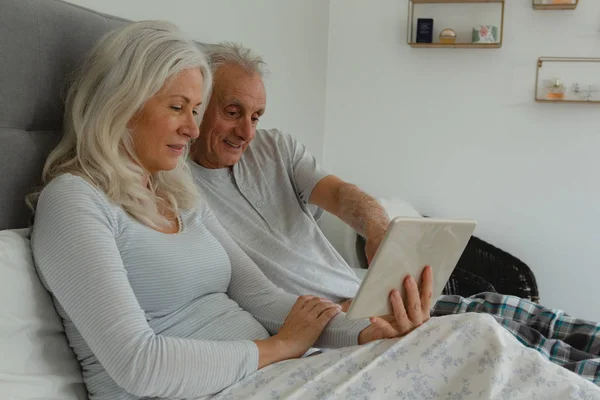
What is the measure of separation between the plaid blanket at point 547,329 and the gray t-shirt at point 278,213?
347mm

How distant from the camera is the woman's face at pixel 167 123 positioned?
1.24 m

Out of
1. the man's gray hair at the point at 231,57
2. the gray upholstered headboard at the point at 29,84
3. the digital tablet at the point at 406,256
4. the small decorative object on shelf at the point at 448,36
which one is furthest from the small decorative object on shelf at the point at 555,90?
the gray upholstered headboard at the point at 29,84

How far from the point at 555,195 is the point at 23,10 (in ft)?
8.61

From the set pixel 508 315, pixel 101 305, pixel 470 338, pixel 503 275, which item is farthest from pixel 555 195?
pixel 101 305

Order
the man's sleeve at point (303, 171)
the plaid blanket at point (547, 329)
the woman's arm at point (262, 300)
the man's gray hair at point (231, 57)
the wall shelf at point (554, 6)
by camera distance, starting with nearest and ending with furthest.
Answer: the woman's arm at point (262, 300)
the plaid blanket at point (547, 329)
the man's gray hair at point (231, 57)
the man's sleeve at point (303, 171)
the wall shelf at point (554, 6)

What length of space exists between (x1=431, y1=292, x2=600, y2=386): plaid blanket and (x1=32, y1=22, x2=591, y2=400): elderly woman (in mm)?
442

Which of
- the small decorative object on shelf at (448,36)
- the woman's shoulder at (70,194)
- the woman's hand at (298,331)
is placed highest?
the small decorative object on shelf at (448,36)

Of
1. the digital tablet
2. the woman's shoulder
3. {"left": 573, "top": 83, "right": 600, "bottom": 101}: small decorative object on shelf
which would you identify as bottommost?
the digital tablet

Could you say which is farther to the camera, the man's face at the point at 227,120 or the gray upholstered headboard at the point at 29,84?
the man's face at the point at 227,120

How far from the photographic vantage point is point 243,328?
4.33ft

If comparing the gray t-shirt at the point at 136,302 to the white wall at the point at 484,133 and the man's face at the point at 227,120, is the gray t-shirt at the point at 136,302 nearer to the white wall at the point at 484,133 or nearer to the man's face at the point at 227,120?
the man's face at the point at 227,120

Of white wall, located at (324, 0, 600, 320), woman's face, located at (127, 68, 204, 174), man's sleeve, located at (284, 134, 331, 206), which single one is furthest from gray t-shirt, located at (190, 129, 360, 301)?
white wall, located at (324, 0, 600, 320)

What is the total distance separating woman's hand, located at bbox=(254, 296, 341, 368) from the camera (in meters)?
1.22

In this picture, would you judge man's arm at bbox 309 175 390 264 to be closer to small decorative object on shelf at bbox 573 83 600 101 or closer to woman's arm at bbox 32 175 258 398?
woman's arm at bbox 32 175 258 398
